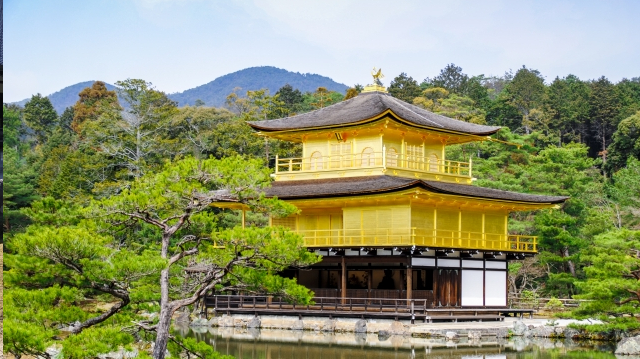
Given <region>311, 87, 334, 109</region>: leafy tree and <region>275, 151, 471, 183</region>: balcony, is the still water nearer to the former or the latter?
<region>275, 151, 471, 183</region>: balcony

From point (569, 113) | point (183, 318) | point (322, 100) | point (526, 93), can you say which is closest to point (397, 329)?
point (183, 318)

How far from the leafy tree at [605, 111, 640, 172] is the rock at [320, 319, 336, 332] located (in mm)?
26282

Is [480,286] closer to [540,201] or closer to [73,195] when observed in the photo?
[540,201]

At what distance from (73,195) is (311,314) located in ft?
65.3

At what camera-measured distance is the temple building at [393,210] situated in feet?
89.1

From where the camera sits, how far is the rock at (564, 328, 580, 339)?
25.2 meters

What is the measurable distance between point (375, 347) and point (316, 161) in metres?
10.5

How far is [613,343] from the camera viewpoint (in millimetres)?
23906

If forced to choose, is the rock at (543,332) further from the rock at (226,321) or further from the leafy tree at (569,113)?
the leafy tree at (569,113)

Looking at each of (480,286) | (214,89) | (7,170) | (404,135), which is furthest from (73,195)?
(214,89)

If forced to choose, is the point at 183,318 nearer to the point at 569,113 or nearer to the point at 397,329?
the point at 397,329

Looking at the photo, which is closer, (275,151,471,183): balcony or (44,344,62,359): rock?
(44,344,62,359): rock

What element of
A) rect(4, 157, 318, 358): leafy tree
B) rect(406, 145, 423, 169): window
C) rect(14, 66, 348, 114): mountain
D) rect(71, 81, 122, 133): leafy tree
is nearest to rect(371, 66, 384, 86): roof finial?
rect(406, 145, 423, 169): window

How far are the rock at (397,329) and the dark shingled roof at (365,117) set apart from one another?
7071 mm
